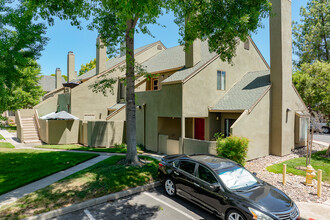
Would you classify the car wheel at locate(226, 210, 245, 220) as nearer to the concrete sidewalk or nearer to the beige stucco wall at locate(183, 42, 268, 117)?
the concrete sidewalk

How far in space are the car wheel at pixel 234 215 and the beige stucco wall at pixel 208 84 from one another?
855 centimetres

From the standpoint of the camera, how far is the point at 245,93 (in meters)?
15.2

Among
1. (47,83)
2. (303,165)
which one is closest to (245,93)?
(303,165)

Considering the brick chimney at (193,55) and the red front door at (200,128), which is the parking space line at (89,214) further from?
the brick chimney at (193,55)

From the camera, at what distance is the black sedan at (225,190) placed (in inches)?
211

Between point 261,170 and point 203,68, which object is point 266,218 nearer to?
point 261,170

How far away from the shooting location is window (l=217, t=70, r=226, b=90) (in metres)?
16.0

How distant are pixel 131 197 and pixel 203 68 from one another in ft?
33.9

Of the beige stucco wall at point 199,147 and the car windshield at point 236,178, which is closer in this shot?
the car windshield at point 236,178

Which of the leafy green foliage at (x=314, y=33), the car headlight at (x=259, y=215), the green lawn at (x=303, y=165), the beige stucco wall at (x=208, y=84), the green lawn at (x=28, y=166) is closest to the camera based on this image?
the car headlight at (x=259, y=215)

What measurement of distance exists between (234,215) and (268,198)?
1.11 meters

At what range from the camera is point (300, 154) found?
1486cm

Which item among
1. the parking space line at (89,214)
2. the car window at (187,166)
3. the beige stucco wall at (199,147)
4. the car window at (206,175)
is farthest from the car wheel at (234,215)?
the beige stucco wall at (199,147)

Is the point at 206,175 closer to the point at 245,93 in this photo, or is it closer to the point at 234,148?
the point at 234,148
